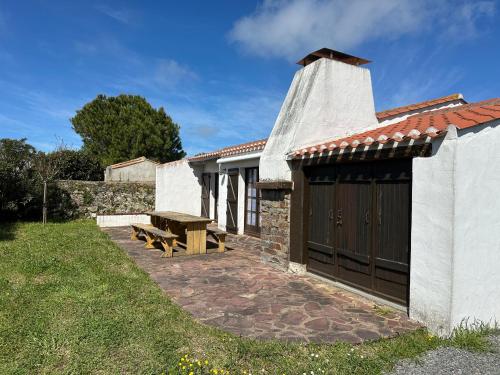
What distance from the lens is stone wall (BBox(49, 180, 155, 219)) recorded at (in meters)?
14.8

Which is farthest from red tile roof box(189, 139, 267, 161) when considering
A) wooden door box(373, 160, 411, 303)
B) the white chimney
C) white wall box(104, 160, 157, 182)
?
white wall box(104, 160, 157, 182)

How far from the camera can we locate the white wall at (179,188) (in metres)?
14.2

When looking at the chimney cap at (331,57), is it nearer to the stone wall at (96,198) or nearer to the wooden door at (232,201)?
the wooden door at (232,201)

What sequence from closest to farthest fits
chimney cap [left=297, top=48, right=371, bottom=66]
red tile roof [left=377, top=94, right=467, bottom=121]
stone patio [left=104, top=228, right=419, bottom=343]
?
1. stone patio [left=104, top=228, right=419, bottom=343]
2. chimney cap [left=297, top=48, right=371, bottom=66]
3. red tile roof [left=377, top=94, right=467, bottom=121]

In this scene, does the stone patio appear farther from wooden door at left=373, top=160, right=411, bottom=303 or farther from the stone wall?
the stone wall

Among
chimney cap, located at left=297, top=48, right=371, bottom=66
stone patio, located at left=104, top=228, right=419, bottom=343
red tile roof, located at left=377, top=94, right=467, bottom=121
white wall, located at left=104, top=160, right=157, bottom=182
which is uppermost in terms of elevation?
chimney cap, located at left=297, top=48, right=371, bottom=66

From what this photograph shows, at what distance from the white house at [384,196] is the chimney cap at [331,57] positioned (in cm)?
2

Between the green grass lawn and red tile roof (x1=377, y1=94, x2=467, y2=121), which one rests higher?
red tile roof (x1=377, y1=94, x2=467, y2=121)

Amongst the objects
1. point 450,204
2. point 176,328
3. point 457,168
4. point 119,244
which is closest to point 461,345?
point 450,204

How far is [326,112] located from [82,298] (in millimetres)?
5468

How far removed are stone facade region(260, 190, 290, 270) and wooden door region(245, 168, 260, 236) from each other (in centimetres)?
226

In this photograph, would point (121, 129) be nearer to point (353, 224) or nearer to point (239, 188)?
point (239, 188)

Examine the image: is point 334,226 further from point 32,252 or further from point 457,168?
point 32,252

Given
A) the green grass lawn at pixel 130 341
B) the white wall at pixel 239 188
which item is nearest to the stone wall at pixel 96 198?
the white wall at pixel 239 188
